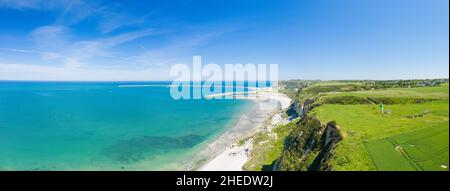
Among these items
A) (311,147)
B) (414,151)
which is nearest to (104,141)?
(311,147)

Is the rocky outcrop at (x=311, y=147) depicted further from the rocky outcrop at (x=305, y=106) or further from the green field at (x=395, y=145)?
the rocky outcrop at (x=305, y=106)

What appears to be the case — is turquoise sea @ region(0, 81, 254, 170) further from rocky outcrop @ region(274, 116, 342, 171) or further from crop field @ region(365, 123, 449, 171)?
crop field @ region(365, 123, 449, 171)

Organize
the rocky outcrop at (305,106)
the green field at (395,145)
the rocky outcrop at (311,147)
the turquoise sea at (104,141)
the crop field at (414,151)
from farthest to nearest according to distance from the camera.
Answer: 1. the rocky outcrop at (305,106)
2. the turquoise sea at (104,141)
3. the rocky outcrop at (311,147)
4. the green field at (395,145)
5. the crop field at (414,151)

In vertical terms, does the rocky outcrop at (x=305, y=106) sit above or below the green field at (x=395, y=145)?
below

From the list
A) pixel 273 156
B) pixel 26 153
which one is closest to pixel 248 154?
pixel 273 156

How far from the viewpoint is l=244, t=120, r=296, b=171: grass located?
19156 millimetres

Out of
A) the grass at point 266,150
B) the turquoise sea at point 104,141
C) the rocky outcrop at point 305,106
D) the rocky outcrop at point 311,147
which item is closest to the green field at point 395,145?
the rocky outcrop at point 311,147

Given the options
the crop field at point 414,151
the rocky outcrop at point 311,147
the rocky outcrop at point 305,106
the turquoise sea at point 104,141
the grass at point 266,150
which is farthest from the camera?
the rocky outcrop at point 305,106

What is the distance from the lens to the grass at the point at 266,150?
1916cm

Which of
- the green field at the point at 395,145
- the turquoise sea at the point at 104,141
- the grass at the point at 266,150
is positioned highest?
the green field at the point at 395,145

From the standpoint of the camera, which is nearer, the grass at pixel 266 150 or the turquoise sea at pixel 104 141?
the grass at pixel 266 150
